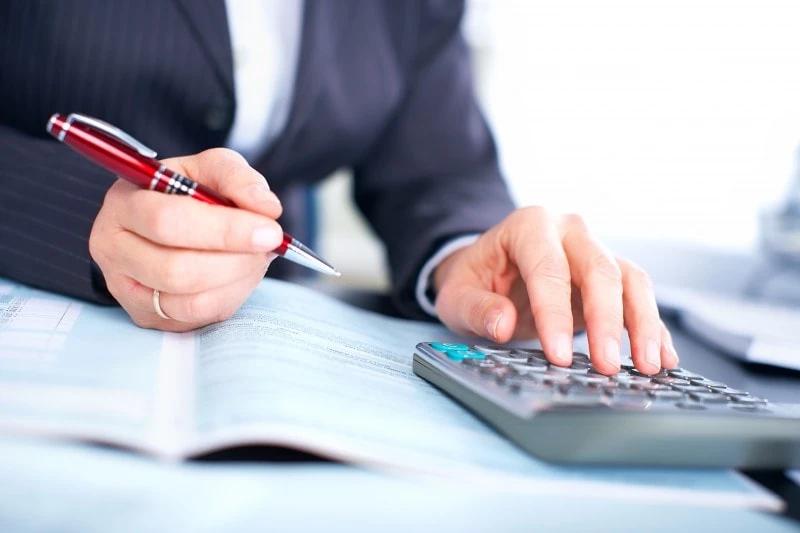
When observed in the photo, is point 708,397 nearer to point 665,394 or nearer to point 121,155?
point 665,394

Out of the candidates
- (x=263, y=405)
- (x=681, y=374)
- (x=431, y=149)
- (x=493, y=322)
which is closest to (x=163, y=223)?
(x=263, y=405)

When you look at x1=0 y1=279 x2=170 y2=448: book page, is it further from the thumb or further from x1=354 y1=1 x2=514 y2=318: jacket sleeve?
x1=354 y1=1 x2=514 y2=318: jacket sleeve

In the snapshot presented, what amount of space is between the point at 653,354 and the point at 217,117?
53 centimetres

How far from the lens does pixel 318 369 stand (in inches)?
14.7

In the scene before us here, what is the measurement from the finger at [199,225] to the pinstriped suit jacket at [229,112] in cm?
13

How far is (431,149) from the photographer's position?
97 centimetres

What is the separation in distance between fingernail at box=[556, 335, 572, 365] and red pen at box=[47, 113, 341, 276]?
0.23m

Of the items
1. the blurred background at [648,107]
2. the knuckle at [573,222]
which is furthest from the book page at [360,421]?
the blurred background at [648,107]

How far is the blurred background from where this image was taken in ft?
4.26

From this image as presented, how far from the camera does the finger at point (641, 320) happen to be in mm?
451

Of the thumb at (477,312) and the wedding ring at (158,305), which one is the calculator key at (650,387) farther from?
the wedding ring at (158,305)

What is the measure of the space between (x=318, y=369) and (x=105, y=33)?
1.70 ft

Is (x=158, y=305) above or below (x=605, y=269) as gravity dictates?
below

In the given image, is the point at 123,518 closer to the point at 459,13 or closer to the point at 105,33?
the point at 105,33
